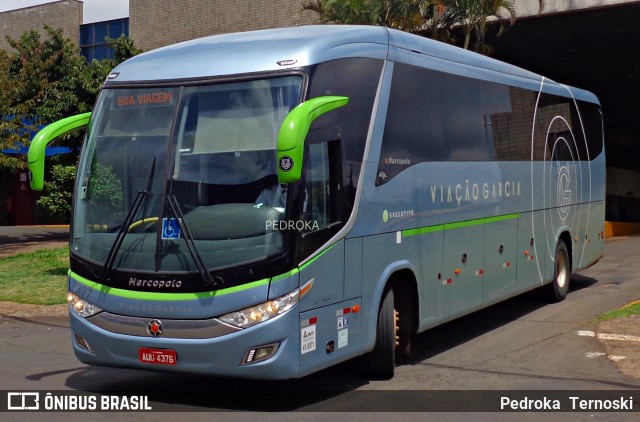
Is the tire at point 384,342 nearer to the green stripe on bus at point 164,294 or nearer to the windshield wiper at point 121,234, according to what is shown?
the green stripe on bus at point 164,294

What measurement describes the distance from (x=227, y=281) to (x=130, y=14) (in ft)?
93.1

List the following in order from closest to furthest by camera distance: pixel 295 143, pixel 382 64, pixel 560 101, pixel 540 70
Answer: pixel 295 143 → pixel 382 64 → pixel 560 101 → pixel 540 70

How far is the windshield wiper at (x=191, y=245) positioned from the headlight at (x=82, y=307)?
116 cm

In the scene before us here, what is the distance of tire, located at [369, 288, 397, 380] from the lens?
8.91 meters

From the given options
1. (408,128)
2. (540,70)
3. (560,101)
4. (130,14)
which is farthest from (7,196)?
(408,128)

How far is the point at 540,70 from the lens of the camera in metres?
32.7

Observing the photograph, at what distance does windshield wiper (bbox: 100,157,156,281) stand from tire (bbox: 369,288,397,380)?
2.73 metres

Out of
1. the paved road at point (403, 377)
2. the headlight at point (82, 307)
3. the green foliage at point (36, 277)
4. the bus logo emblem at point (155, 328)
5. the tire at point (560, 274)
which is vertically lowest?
the green foliage at point (36, 277)

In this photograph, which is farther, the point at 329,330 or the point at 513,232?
the point at 513,232

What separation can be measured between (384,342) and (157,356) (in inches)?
96.3

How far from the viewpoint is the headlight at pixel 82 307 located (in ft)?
26.3

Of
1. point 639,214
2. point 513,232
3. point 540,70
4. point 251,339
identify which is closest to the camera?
point 251,339

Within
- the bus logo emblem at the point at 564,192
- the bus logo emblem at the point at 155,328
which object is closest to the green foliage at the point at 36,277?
the bus logo emblem at the point at 155,328

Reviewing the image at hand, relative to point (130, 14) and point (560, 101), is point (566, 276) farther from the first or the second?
point (130, 14)
